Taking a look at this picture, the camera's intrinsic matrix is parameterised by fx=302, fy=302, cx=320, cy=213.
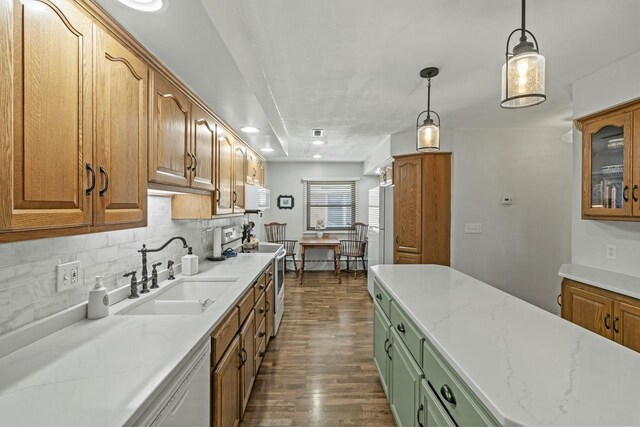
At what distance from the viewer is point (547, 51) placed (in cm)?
201

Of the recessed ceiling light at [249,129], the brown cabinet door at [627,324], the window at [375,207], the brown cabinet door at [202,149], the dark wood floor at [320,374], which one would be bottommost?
the dark wood floor at [320,374]

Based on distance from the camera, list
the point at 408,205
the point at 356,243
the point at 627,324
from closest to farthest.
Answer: the point at 627,324 < the point at 408,205 < the point at 356,243

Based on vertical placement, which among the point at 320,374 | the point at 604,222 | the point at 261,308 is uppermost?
the point at 604,222

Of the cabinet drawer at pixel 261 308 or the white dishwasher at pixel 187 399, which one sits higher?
the white dishwasher at pixel 187 399

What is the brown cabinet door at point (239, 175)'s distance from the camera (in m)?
3.02

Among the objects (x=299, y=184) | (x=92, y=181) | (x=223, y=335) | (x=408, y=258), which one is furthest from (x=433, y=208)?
(x=92, y=181)

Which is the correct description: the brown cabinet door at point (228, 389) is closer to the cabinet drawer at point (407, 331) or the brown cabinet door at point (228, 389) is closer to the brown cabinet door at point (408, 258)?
the cabinet drawer at point (407, 331)

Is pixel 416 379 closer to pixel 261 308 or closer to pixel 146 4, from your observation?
pixel 261 308

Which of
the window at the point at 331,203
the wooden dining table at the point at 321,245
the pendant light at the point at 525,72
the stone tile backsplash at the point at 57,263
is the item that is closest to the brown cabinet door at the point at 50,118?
the stone tile backsplash at the point at 57,263

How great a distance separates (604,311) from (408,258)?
2.09 m

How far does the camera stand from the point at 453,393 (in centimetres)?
106

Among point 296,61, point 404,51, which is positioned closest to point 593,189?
point 404,51

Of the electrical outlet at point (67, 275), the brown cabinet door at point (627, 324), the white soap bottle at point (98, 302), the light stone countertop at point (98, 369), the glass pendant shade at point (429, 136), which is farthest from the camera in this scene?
the glass pendant shade at point (429, 136)

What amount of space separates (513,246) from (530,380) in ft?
11.4
